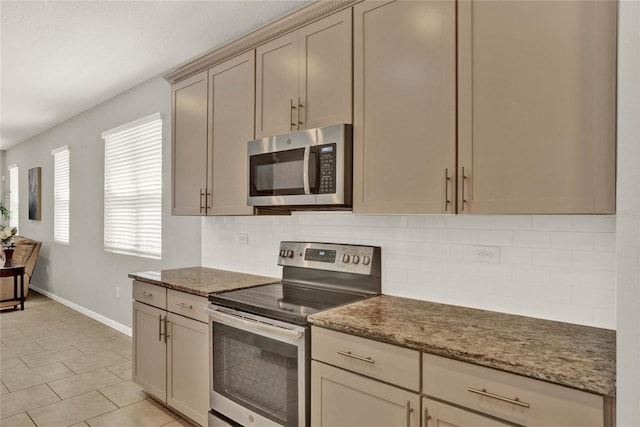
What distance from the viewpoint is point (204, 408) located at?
7.73 feet

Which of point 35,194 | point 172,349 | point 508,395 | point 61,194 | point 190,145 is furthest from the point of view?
point 35,194

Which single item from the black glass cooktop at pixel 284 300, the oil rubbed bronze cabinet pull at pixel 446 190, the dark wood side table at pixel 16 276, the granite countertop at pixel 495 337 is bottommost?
the dark wood side table at pixel 16 276

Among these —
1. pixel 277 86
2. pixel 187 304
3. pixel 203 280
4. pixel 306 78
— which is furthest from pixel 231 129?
pixel 187 304

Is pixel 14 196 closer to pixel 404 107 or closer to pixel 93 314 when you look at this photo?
pixel 93 314

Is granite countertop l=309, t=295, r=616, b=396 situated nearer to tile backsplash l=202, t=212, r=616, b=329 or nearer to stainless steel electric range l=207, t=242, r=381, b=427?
tile backsplash l=202, t=212, r=616, b=329

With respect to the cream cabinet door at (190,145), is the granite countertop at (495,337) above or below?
below

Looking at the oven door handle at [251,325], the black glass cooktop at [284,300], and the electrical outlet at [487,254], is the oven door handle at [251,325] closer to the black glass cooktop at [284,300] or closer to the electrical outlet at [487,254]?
the black glass cooktop at [284,300]

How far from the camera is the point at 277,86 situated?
2.36 m

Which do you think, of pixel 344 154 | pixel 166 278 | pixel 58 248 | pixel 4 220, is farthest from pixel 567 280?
pixel 4 220

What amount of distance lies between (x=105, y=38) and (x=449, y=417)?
333 cm

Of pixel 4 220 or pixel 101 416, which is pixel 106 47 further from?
pixel 4 220

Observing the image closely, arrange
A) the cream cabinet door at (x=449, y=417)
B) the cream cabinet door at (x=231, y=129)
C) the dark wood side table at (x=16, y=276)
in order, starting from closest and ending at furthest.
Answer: the cream cabinet door at (x=449, y=417), the cream cabinet door at (x=231, y=129), the dark wood side table at (x=16, y=276)

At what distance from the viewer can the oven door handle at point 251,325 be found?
1.83 m

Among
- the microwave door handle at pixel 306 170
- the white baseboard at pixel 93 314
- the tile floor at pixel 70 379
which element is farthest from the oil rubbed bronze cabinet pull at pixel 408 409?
the white baseboard at pixel 93 314
